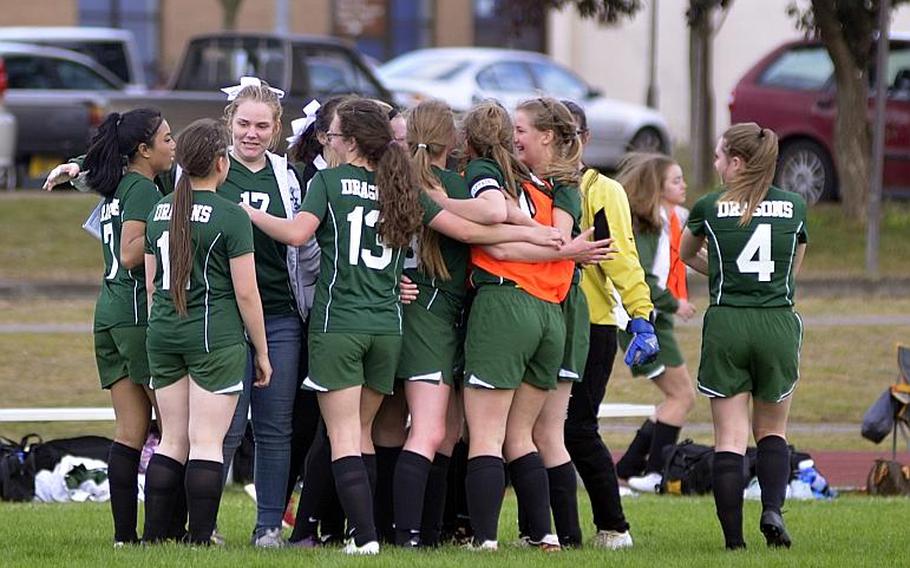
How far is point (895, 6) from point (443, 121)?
13.4m

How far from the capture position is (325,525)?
755cm

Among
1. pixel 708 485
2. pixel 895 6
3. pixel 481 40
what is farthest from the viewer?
pixel 481 40

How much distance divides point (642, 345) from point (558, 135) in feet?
3.10

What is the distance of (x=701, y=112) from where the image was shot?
24.6m

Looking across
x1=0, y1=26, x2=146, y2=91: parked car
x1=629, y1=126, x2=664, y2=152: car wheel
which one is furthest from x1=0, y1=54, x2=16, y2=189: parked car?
x1=629, y1=126, x2=664, y2=152: car wheel

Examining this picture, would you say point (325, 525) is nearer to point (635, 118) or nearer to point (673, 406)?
point (673, 406)

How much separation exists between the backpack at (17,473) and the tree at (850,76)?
11.5m

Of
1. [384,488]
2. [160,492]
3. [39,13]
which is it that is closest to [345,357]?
[384,488]

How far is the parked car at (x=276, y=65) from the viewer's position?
22.1m

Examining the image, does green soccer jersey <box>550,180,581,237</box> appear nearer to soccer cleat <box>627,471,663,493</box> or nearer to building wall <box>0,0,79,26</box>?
soccer cleat <box>627,471,663,493</box>

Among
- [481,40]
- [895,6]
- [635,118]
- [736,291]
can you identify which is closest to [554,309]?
[736,291]

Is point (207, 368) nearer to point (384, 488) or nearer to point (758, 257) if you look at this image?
point (384, 488)

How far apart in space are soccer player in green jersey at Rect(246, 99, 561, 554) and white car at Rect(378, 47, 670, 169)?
16335 millimetres

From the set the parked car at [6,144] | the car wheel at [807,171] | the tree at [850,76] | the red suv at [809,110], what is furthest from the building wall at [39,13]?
the tree at [850,76]
